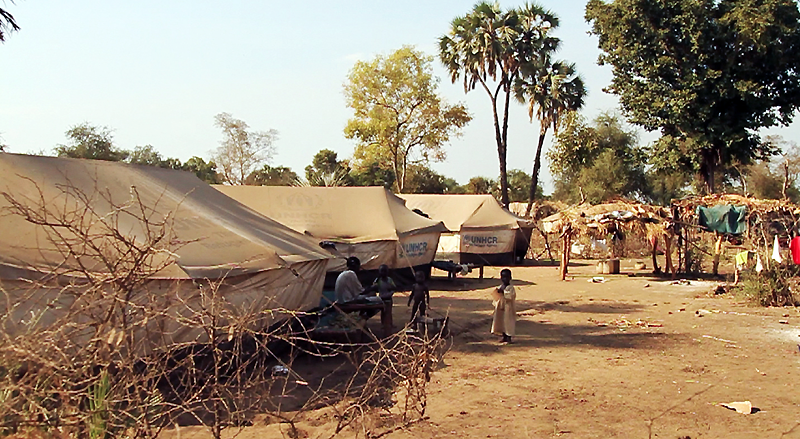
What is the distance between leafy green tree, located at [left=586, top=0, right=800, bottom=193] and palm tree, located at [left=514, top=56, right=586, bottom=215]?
2.74 metres

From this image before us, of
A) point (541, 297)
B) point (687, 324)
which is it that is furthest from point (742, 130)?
point (687, 324)

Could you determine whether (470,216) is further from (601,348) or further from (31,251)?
(31,251)

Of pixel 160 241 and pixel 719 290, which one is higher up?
pixel 160 241

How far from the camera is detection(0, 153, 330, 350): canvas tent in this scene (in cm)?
694

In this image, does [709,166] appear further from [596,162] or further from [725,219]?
[596,162]

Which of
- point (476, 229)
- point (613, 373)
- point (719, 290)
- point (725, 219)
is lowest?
point (613, 373)

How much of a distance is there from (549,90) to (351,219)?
1719cm

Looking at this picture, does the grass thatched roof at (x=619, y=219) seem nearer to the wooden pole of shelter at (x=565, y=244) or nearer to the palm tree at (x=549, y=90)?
the wooden pole of shelter at (x=565, y=244)

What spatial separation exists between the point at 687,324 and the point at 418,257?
7492mm

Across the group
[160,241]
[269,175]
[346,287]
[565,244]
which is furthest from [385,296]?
[269,175]

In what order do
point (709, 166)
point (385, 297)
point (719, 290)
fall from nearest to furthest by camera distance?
point (385, 297)
point (719, 290)
point (709, 166)

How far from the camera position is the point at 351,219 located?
18.1 meters

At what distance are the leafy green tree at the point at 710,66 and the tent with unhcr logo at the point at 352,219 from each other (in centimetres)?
1417

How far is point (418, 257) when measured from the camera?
1909 centimetres
